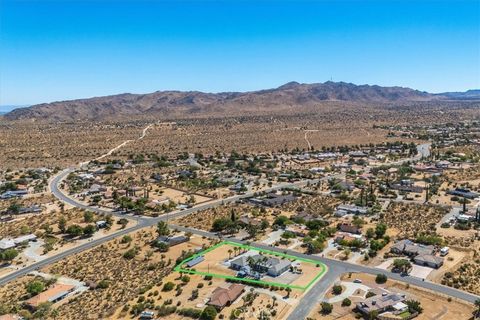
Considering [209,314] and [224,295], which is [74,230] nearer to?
[224,295]

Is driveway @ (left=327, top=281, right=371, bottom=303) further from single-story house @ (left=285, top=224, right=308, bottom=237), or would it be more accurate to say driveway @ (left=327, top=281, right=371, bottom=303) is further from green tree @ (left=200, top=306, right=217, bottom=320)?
single-story house @ (left=285, top=224, right=308, bottom=237)

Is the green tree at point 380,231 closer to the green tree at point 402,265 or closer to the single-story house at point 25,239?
the green tree at point 402,265

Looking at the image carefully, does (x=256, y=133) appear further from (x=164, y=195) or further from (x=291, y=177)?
(x=164, y=195)

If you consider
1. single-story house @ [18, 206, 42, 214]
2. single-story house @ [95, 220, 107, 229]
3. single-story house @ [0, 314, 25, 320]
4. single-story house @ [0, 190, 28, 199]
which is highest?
single-story house @ [0, 190, 28, 199]

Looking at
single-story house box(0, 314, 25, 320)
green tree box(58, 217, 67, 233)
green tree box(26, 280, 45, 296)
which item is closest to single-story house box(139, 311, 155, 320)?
single-story house box(0, 314, 25, 320)

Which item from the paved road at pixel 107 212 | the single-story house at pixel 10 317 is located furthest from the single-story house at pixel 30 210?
the single-story house at pixel 10 317
